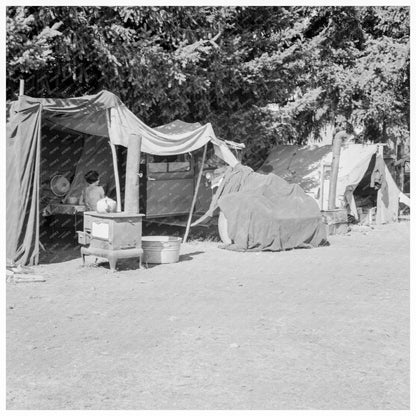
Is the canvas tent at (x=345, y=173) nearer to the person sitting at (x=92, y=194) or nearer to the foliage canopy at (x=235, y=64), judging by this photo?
the foliage canopy at (x=235, y=64)

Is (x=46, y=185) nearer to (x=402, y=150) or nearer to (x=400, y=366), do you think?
(x=400, y=366)

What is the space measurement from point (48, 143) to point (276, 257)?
5.80 metres

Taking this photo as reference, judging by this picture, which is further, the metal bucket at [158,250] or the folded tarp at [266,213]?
the folded tarp at [266,213]

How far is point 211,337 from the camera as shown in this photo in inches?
266

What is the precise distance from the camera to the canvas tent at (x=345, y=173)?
16750mm

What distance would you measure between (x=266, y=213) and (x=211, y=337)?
240 inches

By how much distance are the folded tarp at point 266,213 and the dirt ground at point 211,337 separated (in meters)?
1.44

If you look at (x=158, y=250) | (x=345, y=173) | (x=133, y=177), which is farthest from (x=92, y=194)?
(x=345, y=173)

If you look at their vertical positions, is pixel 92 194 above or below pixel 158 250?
above

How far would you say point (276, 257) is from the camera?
1192cm

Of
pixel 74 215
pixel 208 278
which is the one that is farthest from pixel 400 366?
pixel 74 215

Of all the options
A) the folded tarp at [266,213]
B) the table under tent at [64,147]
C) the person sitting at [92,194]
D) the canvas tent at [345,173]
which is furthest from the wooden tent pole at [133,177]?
the canvas tent at [345,173]

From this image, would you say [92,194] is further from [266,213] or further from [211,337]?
[211,337]

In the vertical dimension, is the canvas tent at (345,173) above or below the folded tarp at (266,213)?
above
